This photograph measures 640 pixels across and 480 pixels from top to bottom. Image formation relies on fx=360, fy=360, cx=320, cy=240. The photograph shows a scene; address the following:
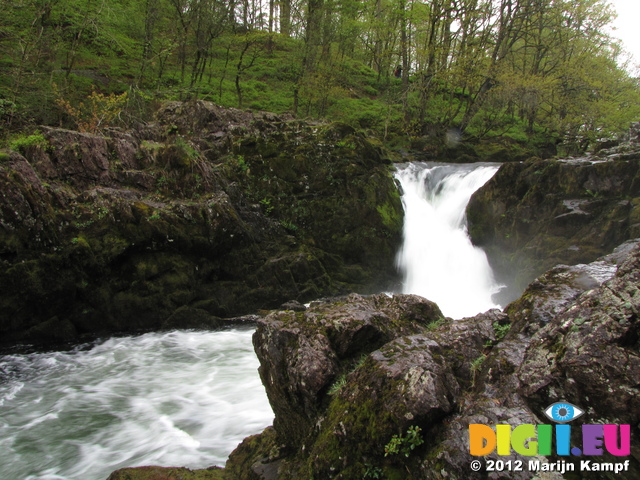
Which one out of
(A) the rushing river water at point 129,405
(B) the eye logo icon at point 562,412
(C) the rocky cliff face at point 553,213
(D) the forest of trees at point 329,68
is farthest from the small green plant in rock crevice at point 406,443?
(D) the forest of trees at point 329,68

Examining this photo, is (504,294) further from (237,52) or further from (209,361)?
(237,52)

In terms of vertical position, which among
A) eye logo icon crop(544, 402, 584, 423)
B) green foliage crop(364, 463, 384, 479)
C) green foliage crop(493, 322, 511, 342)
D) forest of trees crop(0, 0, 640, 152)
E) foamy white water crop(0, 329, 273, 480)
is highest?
forest of trees crop(0, 0, 640, 152)

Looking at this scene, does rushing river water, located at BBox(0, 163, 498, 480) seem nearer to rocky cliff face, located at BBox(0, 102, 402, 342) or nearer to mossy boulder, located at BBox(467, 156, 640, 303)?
rocky cliff face, located at BBox(0, 102, 402, 342)

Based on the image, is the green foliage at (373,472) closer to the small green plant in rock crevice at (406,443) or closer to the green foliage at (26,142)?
the small green plant in rock crevice at (406,443)

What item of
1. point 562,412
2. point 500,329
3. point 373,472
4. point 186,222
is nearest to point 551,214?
point 500,329

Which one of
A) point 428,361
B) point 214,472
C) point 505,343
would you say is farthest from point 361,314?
point 214,472

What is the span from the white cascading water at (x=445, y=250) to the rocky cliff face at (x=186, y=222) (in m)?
1.01

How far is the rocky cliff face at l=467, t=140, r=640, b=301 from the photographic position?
10.1 metres

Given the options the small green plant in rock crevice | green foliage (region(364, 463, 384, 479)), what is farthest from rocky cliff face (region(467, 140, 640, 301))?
green foliage (region(364, 463, 384, 479))

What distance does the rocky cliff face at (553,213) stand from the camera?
10109 mm

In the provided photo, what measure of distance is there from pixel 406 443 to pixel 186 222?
7.87 meters

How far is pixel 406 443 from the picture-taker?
9.02 feet

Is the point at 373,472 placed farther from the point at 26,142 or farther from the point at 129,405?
the point at 26,142

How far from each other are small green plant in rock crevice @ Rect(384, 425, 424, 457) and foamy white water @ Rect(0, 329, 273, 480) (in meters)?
3.16
